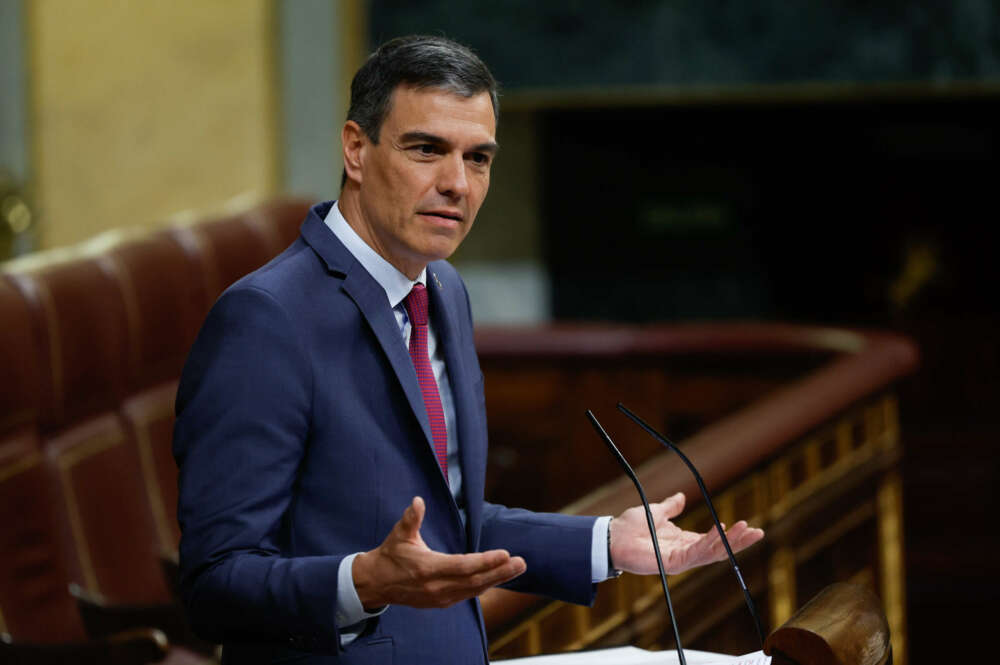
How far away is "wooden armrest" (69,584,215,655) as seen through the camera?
2.45 metres

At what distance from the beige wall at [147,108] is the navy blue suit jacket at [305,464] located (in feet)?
12.2

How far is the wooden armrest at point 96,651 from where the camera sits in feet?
7.11

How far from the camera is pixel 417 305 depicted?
1140mm

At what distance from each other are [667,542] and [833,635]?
0.64 feet

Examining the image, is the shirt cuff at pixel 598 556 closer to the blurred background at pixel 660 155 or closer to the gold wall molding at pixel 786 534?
the gold wall molding at pixel 786 534

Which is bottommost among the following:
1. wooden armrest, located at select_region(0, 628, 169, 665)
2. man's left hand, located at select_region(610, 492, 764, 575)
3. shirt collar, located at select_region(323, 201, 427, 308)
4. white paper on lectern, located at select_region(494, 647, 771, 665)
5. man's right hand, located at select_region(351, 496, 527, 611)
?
wooden armrest, located at select_region(0, 628, 169, 665)

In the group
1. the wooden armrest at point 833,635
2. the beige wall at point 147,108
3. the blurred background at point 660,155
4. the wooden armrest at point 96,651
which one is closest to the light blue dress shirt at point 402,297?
the wooden armrest at point 833,635

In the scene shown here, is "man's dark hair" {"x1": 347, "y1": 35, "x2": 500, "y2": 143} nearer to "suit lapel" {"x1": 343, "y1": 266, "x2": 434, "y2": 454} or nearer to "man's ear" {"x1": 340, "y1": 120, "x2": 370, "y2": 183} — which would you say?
"man's ear" {"x1": 340, "y1": 120, "x2": 370, "y2": 183}

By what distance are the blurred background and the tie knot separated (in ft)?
11.6

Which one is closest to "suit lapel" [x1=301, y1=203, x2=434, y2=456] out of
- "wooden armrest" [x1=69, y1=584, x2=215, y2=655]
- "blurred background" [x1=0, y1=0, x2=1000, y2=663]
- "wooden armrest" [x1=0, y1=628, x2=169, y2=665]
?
"wooden armrest" [x1=0, y1=628, x2=169, y2=665]

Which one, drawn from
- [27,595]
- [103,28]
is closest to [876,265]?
[103,28]

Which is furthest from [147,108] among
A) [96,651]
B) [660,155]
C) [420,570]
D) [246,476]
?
[420,570]

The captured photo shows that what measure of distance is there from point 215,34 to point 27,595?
265 cm

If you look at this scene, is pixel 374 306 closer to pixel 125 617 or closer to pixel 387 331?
pixel 387 331
